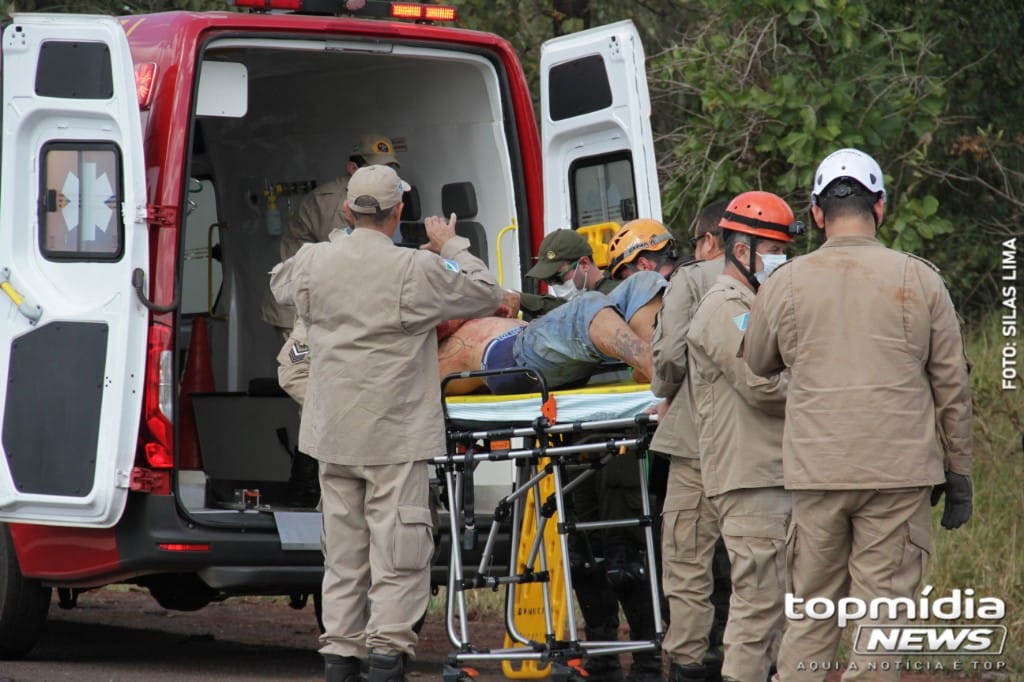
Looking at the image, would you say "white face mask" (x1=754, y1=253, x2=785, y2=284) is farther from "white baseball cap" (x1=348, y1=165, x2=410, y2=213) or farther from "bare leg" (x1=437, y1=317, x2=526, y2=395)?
"white baseball cap" (x1=348, y1=165, x2=410, y2=213)

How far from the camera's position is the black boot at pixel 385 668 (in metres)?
5.77

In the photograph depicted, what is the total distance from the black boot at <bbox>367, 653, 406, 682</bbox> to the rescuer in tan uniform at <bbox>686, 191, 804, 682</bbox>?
44.2 inches

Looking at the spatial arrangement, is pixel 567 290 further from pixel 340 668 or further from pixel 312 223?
pixel 312 223

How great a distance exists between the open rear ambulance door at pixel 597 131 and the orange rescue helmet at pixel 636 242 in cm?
41

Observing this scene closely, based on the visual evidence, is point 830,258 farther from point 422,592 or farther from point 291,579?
point 291,579

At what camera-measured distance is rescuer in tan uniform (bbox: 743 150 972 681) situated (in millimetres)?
4668

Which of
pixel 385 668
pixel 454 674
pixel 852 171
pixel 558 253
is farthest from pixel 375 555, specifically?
pixel 852 171

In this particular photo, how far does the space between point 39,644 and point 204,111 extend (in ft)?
9.09

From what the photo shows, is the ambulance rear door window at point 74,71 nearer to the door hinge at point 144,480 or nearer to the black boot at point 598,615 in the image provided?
the door hinge at point 144,480

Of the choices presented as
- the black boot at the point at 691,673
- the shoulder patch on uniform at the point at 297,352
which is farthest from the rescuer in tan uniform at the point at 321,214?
the black boot at the point at 691,673

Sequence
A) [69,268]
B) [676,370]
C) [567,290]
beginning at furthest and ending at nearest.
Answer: [567,290] < [69,268] < [676,370]

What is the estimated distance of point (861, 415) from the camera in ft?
15.3

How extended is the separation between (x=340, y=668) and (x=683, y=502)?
133 centimetres

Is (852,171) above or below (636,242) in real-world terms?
above
